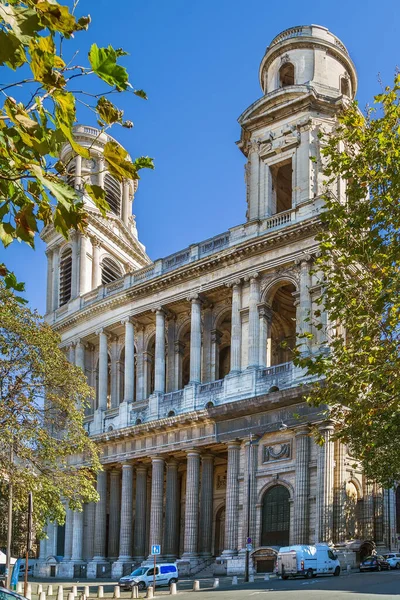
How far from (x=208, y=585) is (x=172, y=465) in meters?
11.0

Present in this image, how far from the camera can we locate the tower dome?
46.8 metres

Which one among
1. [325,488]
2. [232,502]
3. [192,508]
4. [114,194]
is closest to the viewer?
[325,488]

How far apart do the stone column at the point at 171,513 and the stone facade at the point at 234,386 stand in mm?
113

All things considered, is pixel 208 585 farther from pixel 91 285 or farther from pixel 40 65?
pixel 40 65

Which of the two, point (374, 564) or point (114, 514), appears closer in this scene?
point (374, 564)

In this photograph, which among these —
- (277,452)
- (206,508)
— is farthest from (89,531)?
(277,452)

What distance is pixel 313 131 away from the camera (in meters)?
43.8

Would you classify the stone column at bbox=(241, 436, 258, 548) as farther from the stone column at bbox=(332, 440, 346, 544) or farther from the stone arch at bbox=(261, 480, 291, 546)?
the stone column at bbox=(332, 440, 346, 544)

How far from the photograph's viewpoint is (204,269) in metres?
45.2

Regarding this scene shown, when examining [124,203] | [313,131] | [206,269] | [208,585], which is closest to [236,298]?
[206,269]

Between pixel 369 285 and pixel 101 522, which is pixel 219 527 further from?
pixel 369 285

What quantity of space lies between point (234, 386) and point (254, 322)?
352cm

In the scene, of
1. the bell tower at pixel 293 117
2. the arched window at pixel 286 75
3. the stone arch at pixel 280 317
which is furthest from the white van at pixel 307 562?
the arched window at pixel 286 75

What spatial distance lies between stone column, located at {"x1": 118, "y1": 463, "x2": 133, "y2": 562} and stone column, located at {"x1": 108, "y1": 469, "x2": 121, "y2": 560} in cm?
140
